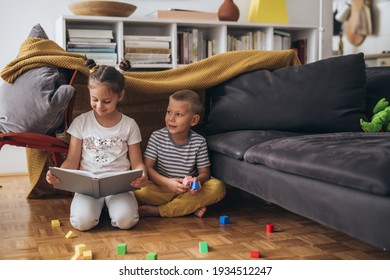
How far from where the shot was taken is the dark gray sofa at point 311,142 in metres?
1.66

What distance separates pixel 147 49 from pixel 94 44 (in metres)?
0.38

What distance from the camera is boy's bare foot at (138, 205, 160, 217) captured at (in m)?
2.60

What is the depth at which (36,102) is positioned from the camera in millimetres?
2500

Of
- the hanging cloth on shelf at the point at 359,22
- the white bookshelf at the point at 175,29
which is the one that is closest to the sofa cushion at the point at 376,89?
the white bookshelf at the point at 175,29

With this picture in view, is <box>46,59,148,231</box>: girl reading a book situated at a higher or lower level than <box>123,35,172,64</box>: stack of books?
lower

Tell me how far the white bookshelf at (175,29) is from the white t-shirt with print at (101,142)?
4.79 feet

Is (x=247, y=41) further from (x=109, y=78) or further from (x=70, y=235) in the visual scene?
(x=70, y=235)

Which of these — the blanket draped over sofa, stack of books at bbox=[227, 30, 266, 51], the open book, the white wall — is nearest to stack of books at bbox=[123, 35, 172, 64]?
the white wall

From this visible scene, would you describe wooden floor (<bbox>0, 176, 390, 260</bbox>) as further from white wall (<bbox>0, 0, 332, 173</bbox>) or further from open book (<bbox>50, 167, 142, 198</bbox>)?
white wall (<bbox>0, 0, 332, 173</bbox>)

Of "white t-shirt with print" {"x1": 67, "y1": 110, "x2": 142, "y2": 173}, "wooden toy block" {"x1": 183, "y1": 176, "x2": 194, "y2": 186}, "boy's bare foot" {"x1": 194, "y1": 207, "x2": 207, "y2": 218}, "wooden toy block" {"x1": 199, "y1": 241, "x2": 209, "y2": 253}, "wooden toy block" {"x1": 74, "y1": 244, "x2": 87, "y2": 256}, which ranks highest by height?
"white t-shirt with print" {"x1": 67, "y1": 110, "x2": 142, "y2": 173}

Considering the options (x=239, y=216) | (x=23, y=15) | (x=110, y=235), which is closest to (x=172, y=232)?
(x=110, y=235)

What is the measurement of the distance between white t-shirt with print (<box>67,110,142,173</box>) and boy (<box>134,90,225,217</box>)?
6.2 inches

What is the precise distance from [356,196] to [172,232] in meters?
0.91

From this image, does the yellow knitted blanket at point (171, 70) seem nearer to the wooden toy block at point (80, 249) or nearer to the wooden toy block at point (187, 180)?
the wooden toy block at point (187, 180)
